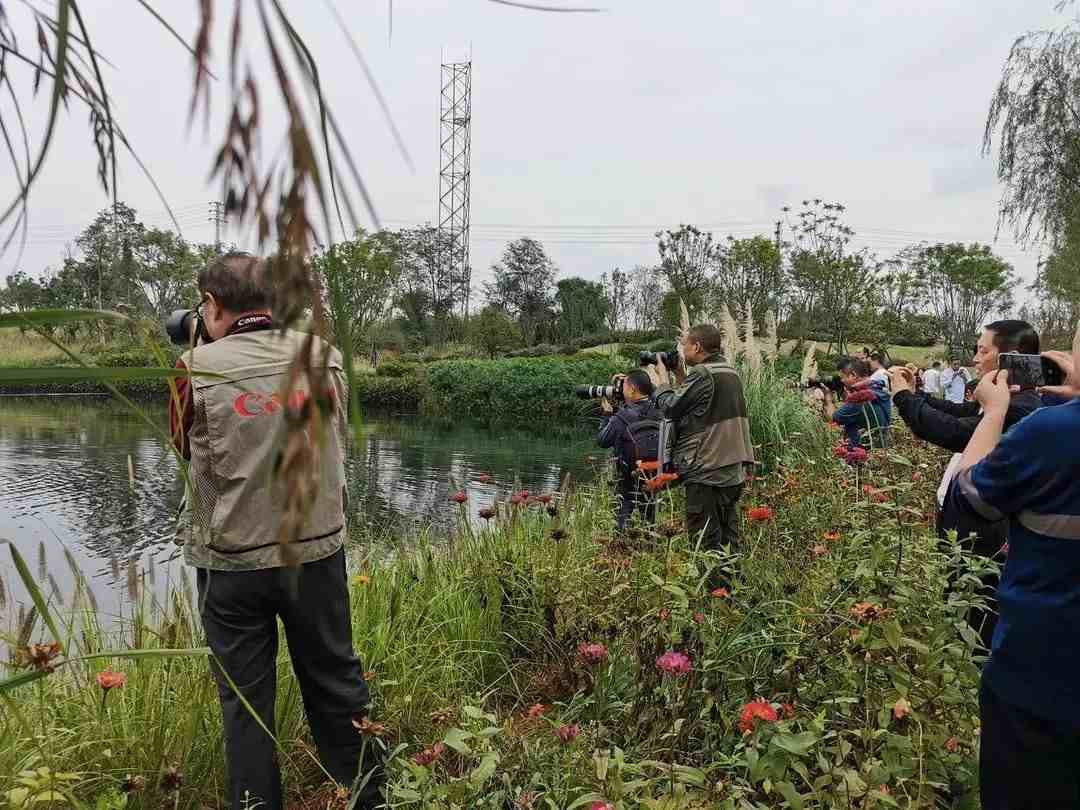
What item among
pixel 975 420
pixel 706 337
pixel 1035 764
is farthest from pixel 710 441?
pixel 1035 764

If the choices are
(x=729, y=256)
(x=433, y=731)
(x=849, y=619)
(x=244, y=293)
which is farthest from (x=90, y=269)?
(x=729, y=256)

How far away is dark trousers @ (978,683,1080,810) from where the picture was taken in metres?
1.52

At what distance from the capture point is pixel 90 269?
2.45 feet

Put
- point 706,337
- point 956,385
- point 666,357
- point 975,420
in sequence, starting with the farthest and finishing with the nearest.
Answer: point 956,385 → point 666,357 → point 706,337 → point 975,420

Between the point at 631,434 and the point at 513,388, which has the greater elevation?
the point at 631,434

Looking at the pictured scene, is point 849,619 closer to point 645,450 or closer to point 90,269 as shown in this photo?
point 90,269

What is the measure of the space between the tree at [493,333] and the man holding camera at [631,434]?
2904 cm

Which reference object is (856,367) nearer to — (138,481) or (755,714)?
(755,714)

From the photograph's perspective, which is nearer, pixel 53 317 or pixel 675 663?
pixel 53 317

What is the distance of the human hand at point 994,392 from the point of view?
1.96 meters

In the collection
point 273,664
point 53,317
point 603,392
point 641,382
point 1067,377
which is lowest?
point 273,664

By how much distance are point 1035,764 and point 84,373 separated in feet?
6.03

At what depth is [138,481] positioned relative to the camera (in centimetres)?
802

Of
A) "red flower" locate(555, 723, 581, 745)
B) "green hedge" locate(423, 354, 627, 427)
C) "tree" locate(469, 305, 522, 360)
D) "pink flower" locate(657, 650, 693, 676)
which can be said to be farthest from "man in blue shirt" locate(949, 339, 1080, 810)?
"tree" locate(469, 305, 522, 360)
